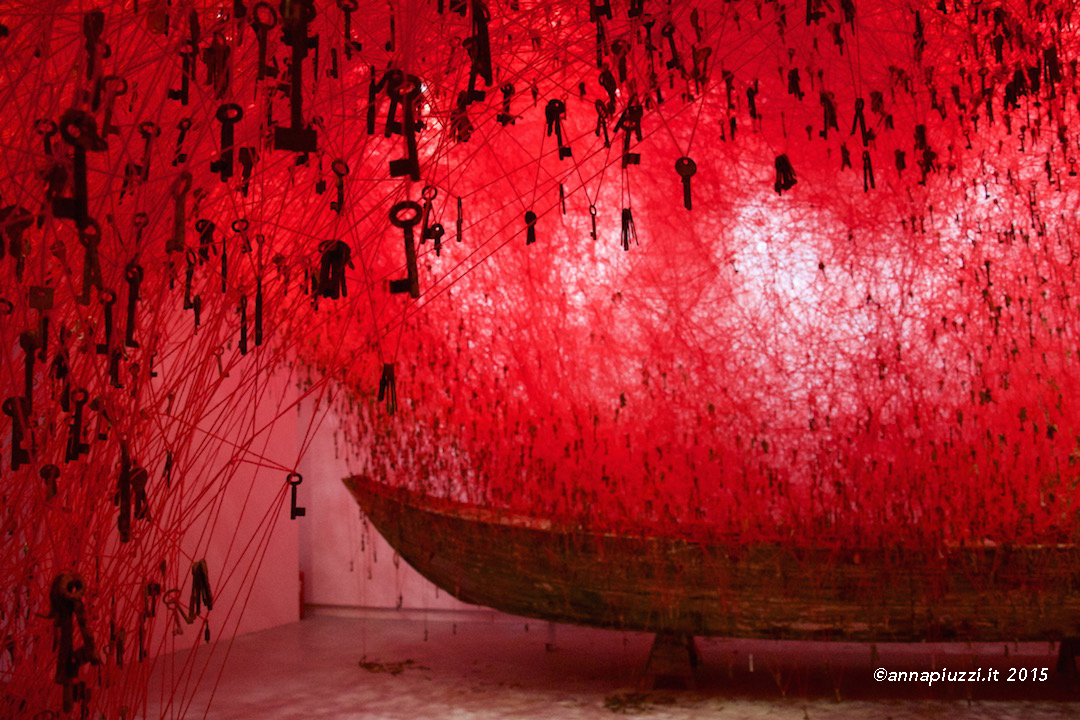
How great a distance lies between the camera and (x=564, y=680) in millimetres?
4238

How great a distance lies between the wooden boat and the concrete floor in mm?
268

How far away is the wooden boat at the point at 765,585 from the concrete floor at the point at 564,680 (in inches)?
10.5

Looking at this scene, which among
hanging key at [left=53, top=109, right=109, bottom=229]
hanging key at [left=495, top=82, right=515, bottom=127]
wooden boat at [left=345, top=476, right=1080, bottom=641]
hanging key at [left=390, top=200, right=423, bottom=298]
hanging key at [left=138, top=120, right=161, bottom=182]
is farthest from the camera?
wooden boat at [left=345, top=476, right=1080, bottom=641]

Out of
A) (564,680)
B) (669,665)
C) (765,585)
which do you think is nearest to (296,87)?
(765,585)

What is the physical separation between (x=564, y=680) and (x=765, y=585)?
102 cm

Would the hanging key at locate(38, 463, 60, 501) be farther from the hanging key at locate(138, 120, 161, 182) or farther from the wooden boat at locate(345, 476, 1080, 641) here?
the wooden boat at locate(345, 476, 1080, 641)

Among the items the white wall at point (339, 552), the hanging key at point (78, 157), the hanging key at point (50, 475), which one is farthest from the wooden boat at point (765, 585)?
the hanging key at point (78, 157)

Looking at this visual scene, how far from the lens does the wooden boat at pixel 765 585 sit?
362 cm

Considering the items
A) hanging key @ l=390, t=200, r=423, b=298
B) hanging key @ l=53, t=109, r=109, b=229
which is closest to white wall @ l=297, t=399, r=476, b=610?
hanging key @ l=390, t=200, r=423, b=298

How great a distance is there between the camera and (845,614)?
3.74 meters

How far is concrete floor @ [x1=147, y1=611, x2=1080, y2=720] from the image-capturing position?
3.70m

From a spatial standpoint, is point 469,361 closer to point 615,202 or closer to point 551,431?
point 551,431

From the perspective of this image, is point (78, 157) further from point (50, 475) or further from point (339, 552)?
point (339, 552)

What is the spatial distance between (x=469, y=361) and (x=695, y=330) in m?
0.93
